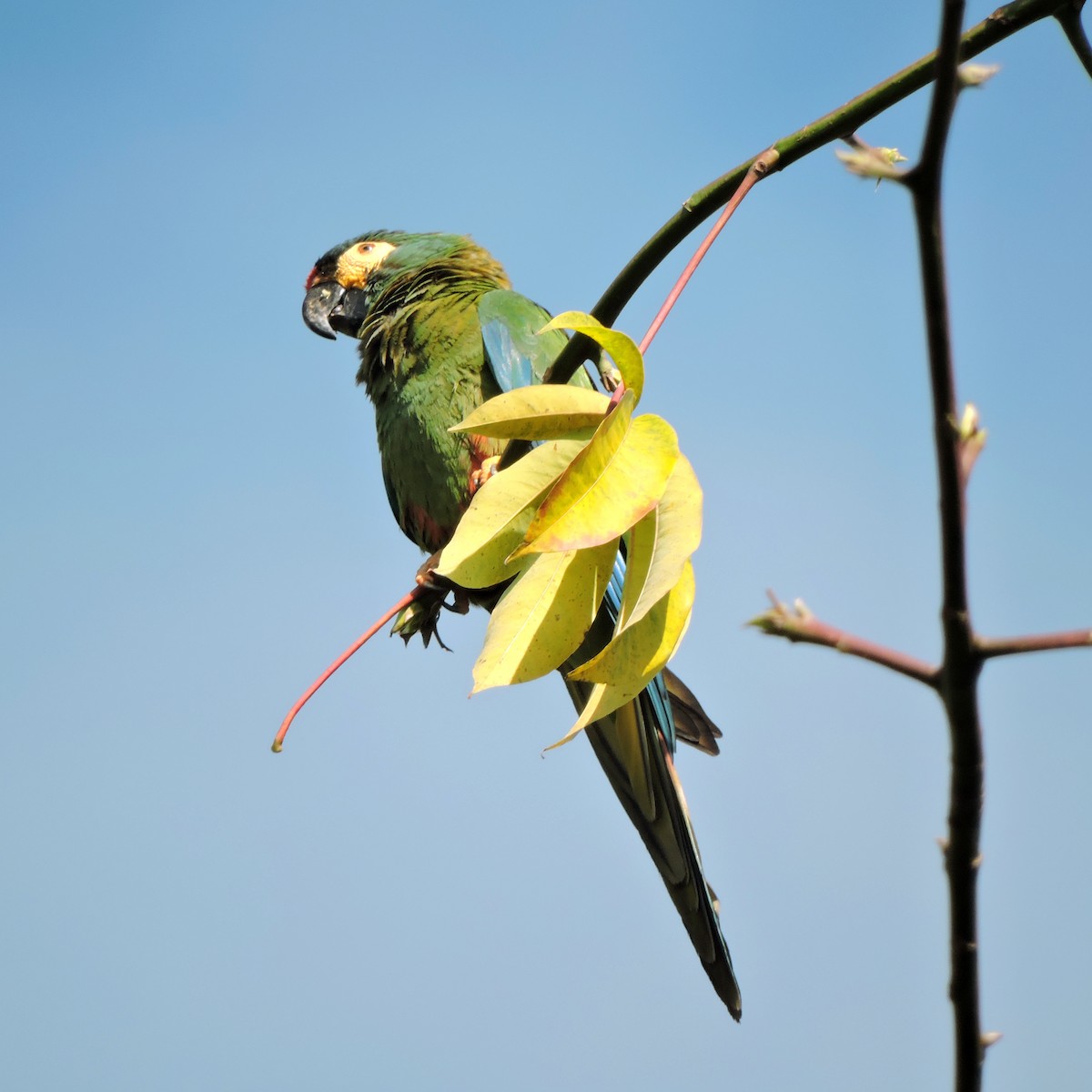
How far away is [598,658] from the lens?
100cm

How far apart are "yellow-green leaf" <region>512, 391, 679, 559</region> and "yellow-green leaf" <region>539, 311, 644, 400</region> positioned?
0.07ft

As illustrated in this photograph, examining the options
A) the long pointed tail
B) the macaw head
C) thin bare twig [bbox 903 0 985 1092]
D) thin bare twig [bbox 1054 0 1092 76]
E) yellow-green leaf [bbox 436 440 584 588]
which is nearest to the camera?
thin bare twig [bbox 903 0 985 1092]

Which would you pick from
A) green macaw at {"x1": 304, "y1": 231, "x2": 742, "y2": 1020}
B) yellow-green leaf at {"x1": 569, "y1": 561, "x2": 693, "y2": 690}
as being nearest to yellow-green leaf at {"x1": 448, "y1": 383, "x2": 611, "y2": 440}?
yellow-green leaf at {"x1": 569, "y1": 561, "x2": 693, "y2": 690}

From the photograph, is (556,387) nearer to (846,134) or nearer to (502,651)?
(502,651)

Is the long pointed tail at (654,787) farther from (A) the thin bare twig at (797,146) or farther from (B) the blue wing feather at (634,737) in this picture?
(A) the thin bare twig at (797,146)

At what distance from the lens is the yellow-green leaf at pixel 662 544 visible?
938mm

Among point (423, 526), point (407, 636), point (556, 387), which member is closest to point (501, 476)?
point (556, 387)

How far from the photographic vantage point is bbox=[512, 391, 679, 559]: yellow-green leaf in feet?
3.14

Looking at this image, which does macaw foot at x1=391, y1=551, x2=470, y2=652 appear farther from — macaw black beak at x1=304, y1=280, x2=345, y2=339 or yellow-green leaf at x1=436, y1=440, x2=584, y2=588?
macaw black beak at x1=304, y1=280, x2=345, y2=339

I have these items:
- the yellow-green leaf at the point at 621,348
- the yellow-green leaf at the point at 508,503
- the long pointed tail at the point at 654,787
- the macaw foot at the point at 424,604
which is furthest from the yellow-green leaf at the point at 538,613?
the long pointed tail at the point at 654,787

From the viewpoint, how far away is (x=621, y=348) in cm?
102

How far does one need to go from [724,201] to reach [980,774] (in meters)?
0.80

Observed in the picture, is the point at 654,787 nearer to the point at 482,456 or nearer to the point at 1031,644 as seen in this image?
the point at 482,456

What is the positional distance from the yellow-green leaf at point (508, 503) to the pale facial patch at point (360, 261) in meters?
2.89
